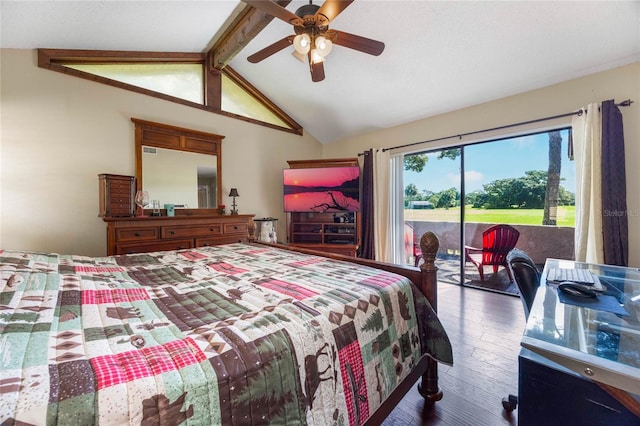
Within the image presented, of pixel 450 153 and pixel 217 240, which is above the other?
pixel 450 153

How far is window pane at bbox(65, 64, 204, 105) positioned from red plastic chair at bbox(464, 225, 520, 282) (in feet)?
14.1

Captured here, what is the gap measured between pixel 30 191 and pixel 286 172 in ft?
9.52

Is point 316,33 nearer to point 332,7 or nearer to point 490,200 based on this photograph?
point 332,7

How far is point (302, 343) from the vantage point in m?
0.85

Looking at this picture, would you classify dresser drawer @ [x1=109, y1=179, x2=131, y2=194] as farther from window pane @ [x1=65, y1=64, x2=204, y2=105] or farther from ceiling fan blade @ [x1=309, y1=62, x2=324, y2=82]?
ceiling fan blade @ [x1=309, y1=62, x2=324, y2=82]

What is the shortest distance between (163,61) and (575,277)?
4.56 meters

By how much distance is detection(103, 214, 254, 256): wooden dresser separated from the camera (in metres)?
2.66

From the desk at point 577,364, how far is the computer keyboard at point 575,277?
0.96 feet

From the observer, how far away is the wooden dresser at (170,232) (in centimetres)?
266

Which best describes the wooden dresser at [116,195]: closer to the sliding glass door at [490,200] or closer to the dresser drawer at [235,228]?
the dresser drawer at [235,228]

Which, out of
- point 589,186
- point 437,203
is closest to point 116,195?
point 437,203

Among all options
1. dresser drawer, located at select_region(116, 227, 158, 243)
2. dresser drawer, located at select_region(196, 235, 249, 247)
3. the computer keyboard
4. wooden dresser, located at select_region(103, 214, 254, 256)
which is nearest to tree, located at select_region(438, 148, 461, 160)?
the computer keyboard

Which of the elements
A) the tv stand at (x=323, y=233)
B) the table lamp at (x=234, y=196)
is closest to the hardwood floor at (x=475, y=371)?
the tv stand at (x=323, y=233)

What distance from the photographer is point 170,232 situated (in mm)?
3016
